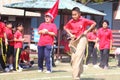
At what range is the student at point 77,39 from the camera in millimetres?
10867

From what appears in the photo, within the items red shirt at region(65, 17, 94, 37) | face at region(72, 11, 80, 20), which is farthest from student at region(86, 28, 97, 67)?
face at region(72, 11, 80, 20)

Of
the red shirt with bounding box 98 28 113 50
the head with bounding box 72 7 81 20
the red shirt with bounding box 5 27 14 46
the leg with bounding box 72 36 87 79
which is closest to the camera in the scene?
the leg with bounding box 72 36 87 79

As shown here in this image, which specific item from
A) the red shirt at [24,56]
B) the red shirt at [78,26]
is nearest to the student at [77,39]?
the red shirt at [78,26]

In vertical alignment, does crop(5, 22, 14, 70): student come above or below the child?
above

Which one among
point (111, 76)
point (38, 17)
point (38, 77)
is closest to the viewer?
point (38, 77)

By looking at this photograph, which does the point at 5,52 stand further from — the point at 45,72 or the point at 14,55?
the point at 45,72

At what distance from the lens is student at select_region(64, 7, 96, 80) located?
10.9m

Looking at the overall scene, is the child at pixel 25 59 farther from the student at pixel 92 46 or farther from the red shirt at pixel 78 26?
the red shirt at pixel 78 26

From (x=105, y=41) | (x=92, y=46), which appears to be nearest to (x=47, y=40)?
(x=105, y=41)

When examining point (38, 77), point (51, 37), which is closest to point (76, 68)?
point (38, 77)

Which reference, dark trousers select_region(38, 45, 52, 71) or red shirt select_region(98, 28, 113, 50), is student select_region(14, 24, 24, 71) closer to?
dark trousers select_region(38, 45, 52, 71)

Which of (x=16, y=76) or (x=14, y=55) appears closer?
(x=16, y=76)

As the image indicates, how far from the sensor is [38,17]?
2922cm

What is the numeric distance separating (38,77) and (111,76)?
7.56 ft
